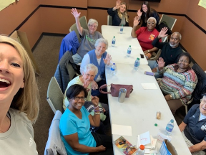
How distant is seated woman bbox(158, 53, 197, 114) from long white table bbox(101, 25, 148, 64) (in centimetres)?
43

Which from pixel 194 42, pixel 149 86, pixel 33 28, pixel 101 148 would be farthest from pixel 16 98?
pixel 194 42

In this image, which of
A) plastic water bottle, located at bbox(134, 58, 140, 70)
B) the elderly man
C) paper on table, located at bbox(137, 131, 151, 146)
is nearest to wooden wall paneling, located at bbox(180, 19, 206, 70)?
the elderly man

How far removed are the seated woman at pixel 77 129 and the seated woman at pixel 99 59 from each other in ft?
2.75

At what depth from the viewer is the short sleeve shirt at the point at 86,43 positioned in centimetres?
326

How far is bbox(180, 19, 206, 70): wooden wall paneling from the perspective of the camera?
421cm

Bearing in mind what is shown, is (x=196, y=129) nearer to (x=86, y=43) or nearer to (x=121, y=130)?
(x=121, y=130)

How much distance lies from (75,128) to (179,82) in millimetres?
1761

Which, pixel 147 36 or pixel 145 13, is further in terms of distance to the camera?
pixel 145 13

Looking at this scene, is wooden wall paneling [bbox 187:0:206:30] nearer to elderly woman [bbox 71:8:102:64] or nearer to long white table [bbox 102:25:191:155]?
long white table [bbox 102:25:191:155]

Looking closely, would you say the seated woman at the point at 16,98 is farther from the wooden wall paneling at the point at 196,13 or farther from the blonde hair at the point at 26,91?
the wooden wall paneling at the point at 196,13

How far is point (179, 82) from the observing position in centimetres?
272

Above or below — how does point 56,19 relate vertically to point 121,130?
below

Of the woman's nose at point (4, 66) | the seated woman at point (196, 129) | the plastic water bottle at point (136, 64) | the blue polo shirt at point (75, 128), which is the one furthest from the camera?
the plastic water bottle at point (136, 64)

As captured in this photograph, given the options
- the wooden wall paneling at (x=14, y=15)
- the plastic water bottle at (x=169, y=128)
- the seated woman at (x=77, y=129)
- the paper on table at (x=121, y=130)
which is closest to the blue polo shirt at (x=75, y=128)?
the seated woman at (x=77, y=129)
